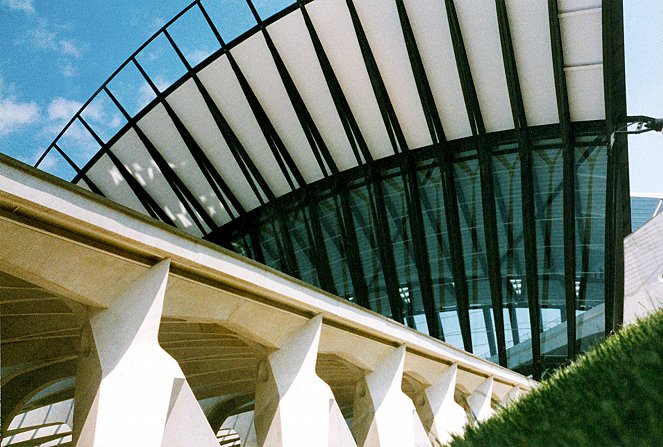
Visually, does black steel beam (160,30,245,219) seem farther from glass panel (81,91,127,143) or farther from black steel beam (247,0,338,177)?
black steel beam (247,0,338,177)

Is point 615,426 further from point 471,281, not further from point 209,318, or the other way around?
point 471,281

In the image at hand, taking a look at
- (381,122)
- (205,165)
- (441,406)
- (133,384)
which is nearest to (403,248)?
(381,122)

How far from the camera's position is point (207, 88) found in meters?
19.6

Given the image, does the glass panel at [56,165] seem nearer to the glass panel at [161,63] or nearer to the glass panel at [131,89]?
the glass panel at [131,89]

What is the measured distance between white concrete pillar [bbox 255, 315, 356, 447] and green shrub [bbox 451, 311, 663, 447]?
5.48 m

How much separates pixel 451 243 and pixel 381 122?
5.05 meters

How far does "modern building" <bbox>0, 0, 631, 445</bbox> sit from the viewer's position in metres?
16.2

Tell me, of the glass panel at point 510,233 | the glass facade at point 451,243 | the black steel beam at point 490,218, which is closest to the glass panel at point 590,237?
the glass facade at point 451,243

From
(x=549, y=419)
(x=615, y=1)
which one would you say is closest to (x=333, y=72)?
(x=615, y=1)

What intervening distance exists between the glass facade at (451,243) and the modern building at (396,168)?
72 millimetres

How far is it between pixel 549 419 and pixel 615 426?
34.2 inches

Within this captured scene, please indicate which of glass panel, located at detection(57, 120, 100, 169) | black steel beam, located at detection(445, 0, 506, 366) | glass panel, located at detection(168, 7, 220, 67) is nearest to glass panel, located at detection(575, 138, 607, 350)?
black steel beam, located at detection(445, 0, 506, 366)

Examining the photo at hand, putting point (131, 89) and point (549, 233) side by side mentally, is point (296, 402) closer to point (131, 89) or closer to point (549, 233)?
point (131, 89)

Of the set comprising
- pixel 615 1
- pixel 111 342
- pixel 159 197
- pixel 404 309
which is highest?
pixel 159 197
